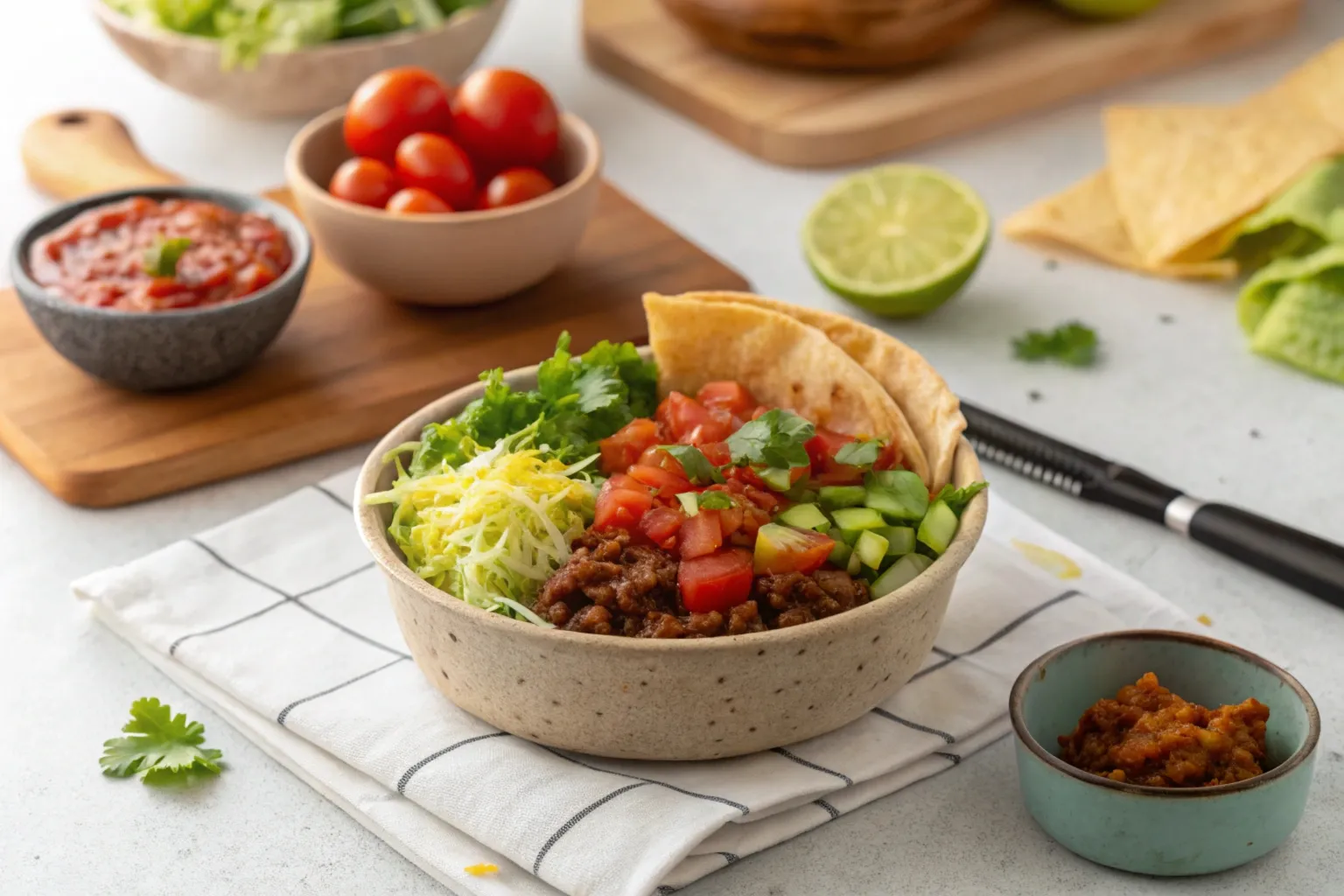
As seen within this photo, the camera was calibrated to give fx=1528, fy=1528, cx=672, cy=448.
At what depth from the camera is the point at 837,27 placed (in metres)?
3.61

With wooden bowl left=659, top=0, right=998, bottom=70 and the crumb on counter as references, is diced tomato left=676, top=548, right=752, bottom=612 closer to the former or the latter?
the crumb on counter

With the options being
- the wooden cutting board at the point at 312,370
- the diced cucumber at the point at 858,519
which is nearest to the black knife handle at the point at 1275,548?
the diced cucumber at the point at 858,519

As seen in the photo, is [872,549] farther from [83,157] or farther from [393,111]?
[83,157]

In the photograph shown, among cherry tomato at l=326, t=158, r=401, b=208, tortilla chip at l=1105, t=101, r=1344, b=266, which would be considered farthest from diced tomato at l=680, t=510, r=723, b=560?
tortilla chip at l=1105, t=101, r=1344, b=266

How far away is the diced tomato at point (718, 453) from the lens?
192 cm

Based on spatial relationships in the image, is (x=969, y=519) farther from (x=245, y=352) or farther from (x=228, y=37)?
(x=228, y=37)

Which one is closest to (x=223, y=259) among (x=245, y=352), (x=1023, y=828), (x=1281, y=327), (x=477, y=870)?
(x=245, y=352)

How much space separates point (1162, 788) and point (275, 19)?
2.65 metres

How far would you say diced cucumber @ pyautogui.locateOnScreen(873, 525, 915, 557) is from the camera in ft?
5.97

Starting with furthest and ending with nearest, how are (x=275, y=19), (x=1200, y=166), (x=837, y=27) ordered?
1. (x=837, y=27)
2. (x=275, y=19)
3. (x=1200, y=166)

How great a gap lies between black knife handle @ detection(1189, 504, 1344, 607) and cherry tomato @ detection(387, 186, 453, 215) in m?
1.38

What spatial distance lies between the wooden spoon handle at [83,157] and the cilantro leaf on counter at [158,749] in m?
1.57

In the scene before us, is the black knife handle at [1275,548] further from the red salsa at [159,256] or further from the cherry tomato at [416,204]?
the red salsa at [159,256]

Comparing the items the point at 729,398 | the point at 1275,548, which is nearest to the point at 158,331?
the point at 729,398
